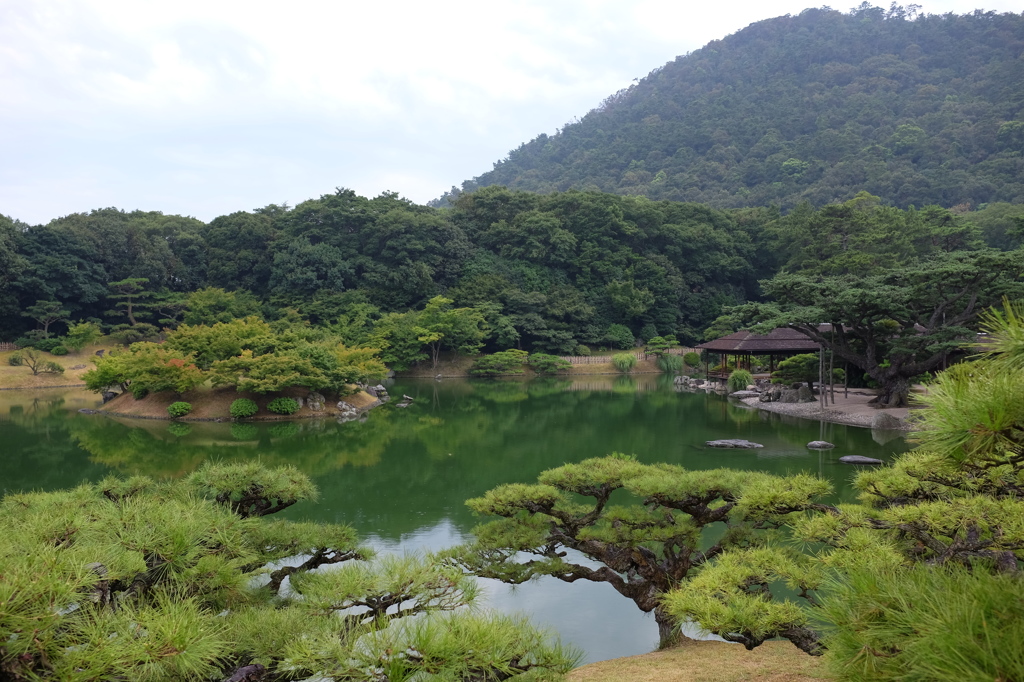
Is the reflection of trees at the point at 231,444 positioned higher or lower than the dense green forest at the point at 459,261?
lower

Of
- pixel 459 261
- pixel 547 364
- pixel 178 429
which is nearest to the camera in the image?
pixel 178 429

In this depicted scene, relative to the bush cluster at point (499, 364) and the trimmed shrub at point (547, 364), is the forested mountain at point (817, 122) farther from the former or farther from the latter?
the bush cluster at point (499, 364)

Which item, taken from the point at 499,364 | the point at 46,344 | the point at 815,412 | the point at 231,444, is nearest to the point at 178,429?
the point at 231,444

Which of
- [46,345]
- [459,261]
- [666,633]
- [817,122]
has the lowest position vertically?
[666,633]

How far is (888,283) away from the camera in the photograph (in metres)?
14.5

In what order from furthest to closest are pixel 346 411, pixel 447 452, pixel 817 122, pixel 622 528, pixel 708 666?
pixel 817 122, pixel 346 411, pixel 447 452, pixel 622 528, pixel 708 666

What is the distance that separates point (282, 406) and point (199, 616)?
12.7 meters

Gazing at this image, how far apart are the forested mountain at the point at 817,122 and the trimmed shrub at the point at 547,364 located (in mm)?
23348

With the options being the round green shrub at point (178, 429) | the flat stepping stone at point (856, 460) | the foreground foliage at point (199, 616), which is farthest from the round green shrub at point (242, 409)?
the flat stepping stone at point (856, 460)

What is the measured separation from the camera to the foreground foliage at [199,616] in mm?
1588

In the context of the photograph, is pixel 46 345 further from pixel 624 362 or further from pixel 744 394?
pixel 744 394

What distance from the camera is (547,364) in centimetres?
2452

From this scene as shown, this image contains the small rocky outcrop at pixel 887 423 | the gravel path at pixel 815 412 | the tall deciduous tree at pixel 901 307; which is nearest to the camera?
the small rocky outcrop at pixel 887 423

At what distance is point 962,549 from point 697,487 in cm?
169
